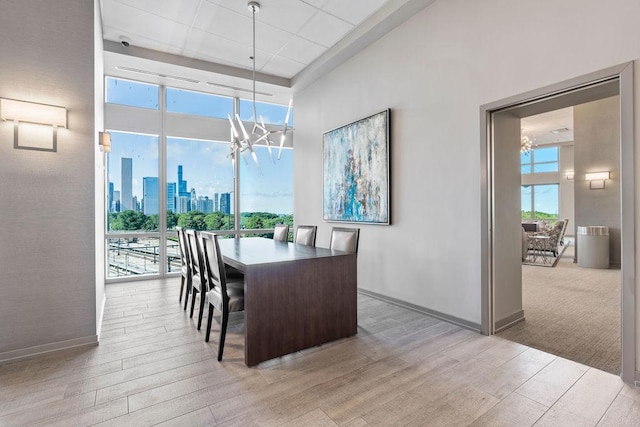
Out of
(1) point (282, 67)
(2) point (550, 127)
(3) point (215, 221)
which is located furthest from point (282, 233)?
(2) point (550, 127)

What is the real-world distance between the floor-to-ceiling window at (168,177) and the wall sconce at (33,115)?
9.01ft

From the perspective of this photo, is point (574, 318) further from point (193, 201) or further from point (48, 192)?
point (193, 201)

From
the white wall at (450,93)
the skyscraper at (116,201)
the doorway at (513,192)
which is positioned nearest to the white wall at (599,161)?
the doorway at (513,192)

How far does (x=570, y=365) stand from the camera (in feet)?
7.87

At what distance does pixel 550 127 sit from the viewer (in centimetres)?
955

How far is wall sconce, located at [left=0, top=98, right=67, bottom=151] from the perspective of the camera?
250cm

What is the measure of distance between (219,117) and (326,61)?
2.58m

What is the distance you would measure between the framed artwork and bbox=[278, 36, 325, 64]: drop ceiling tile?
1219 millimetres

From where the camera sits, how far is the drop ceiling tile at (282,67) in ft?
17.1

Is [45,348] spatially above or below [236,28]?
below

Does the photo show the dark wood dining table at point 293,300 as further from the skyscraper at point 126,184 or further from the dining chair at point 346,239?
the skyscraper at point 126,184

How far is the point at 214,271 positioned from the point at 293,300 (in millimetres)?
749

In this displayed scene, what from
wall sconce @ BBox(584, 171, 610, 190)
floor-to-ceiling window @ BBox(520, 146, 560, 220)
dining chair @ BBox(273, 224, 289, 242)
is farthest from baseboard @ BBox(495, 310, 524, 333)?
floor-to-ceiling window @ BBox(520, 146, 560, 220)

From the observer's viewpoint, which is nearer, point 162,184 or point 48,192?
point 48,192
